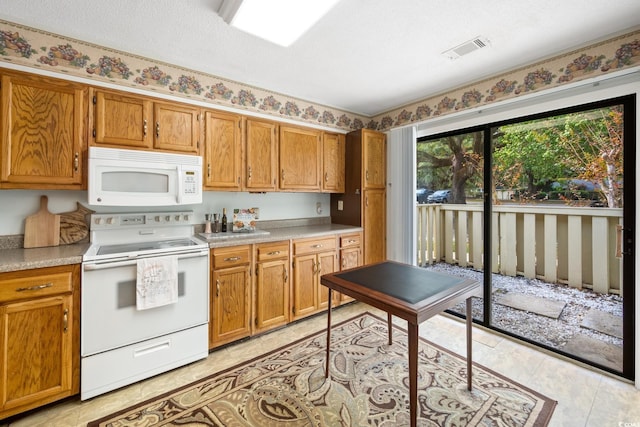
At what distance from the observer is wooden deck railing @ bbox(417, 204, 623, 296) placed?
262cm

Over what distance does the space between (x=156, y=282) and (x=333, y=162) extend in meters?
2.31

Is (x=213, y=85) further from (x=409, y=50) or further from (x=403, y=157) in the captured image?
(x=403, y=157)

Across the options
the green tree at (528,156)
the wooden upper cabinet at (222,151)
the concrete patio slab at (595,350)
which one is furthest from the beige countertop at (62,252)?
the concrete patio slab at (595,350)

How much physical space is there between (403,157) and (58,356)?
11.6 ft

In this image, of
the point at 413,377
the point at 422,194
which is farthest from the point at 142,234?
the point at 422,194

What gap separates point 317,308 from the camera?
3.00 meters

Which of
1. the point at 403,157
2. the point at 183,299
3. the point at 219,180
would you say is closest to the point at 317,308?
the point at 183,299

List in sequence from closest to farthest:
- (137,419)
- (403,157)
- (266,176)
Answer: (137,419), (266,176), (403,157)

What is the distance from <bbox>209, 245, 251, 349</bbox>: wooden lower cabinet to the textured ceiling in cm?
168

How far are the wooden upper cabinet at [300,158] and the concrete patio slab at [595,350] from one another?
9.26 ft

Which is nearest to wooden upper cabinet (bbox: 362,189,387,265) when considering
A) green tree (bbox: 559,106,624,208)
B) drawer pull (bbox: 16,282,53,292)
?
green tree (bbox: 559,106,624,208)

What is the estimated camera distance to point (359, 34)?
198cm

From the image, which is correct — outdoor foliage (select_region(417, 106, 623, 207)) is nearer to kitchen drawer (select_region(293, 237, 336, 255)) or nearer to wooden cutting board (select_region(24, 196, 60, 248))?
kitchen drawer (select_region(293, 237, 336, 255))

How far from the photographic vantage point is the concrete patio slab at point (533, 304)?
2.80 meters
